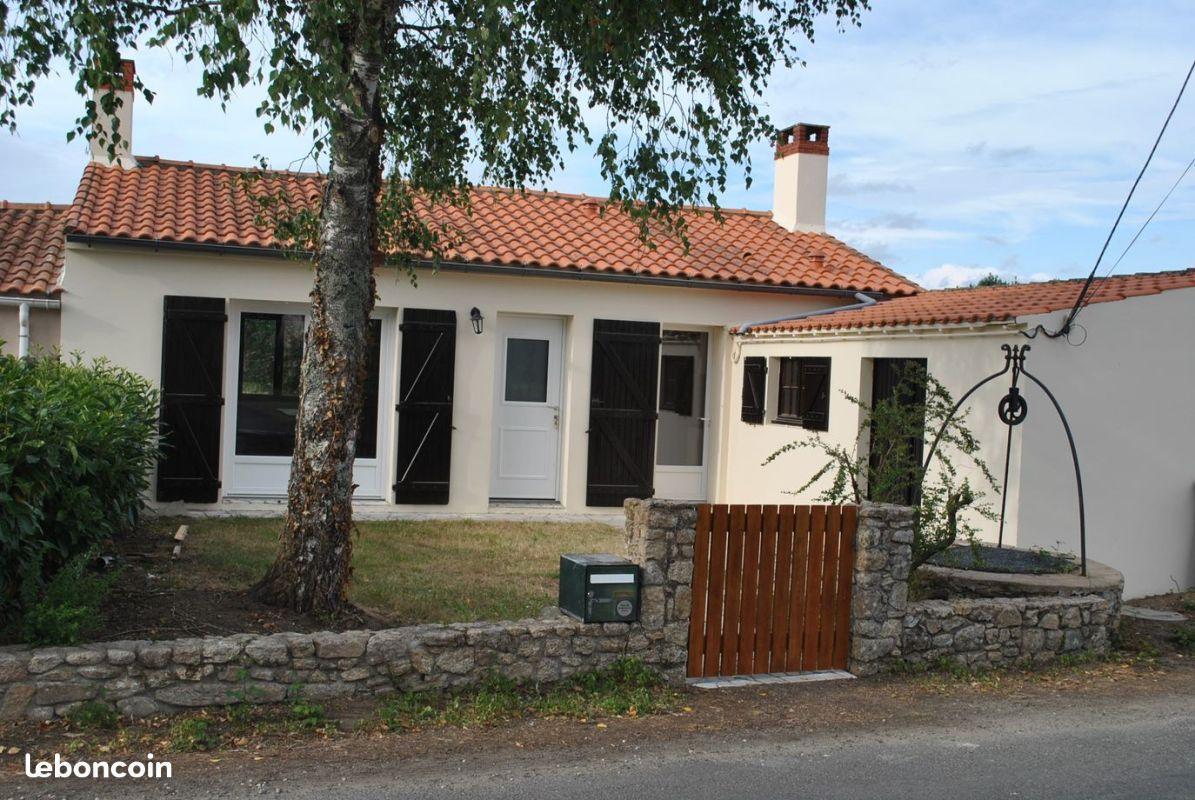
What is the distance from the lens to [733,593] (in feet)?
21.5

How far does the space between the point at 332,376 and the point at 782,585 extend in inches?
123

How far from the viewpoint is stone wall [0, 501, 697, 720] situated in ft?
17.3

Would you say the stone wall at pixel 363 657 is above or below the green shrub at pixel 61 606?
below

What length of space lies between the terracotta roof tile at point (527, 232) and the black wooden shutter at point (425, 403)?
2.92 feet

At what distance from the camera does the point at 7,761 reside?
479cm

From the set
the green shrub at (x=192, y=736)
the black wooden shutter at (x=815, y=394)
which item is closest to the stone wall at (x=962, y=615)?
the green shrub at (x=192, y=736)

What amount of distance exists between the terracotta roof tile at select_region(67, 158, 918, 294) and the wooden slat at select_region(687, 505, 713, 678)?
202 inches

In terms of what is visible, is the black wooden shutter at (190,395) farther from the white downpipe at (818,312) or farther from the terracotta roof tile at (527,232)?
the white downpipe at (818,312)

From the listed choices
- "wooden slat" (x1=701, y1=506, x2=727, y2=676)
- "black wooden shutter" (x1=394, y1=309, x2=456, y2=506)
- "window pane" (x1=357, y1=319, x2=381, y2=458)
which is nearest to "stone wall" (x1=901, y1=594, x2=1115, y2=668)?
"wooden slat" (x1=701, y1=506, x2=727, y2=676)

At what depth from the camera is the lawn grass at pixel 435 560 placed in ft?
25.8

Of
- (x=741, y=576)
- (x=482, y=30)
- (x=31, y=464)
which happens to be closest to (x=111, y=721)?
(x=31, y=464)

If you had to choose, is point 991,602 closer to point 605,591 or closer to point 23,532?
point 605,591

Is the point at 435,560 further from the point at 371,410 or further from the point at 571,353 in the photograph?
the point at 571,353

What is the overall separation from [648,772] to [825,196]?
12210 millimetres
